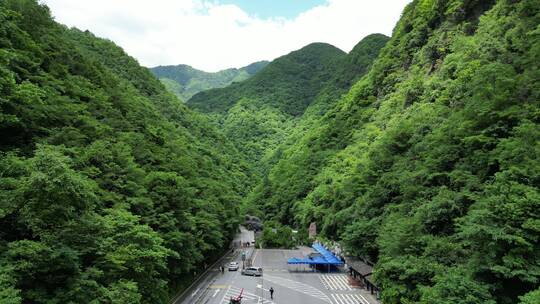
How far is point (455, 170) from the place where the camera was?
31.2m

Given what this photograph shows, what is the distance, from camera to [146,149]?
41406 millimetres

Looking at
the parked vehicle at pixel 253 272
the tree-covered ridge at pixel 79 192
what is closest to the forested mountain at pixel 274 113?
the parked vehicle at pixel 253 272

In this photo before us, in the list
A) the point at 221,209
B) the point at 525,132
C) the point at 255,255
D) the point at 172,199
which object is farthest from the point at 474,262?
the point at 255,255

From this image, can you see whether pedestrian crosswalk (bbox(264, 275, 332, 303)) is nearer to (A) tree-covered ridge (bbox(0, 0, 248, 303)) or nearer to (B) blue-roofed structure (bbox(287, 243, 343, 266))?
(B) blue-roofed structure (bbox(287, 243, 343, 266))

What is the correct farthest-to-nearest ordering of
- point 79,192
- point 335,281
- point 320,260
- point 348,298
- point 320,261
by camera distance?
point 320,260, point 320,261, point 335,281, point 348,298, point 79,192

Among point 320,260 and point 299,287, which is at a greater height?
point 320,260

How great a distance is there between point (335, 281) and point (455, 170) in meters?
20.7

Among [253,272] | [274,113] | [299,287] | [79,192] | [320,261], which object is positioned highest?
[274,113]

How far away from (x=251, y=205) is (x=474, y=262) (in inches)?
3278

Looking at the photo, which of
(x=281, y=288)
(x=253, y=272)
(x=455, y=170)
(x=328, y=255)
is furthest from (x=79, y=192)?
(x=328, y=255)

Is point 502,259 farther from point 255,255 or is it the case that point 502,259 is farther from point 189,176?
point 255,255

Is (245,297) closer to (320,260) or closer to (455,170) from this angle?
(320,260)

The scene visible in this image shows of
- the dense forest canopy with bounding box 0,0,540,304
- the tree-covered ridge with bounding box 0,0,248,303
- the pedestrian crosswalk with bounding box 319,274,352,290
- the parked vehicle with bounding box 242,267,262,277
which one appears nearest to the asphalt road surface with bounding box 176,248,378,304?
the pedestrian crosswalk with bounding box 319,274,352,290

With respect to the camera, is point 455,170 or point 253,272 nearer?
point 455,170
